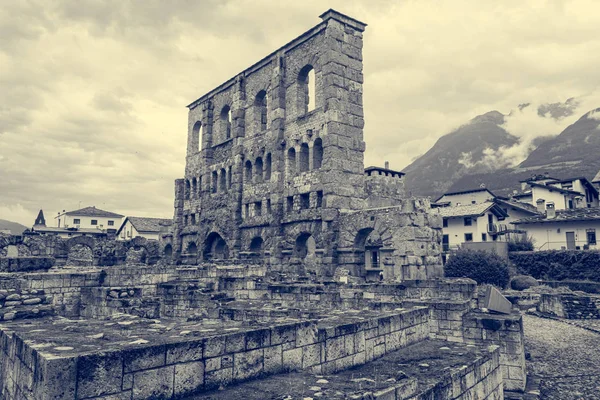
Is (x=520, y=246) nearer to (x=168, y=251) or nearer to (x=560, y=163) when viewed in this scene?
(x=168, y=251)

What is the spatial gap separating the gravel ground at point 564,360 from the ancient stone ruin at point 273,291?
1.67 m

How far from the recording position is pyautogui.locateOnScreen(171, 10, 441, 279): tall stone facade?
870 inches

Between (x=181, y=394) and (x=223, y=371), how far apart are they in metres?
0.57

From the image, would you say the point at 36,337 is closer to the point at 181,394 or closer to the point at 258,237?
the point at 181,394

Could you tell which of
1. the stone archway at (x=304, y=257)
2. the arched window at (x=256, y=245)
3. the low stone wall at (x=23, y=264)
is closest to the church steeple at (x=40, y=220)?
the arched window at (x=256, y=245)

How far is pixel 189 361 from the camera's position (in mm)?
4898

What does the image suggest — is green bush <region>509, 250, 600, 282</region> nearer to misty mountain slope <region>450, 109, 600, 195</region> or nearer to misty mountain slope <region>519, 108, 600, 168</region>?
misty mountain slope <region>450, 109, 600, 195</region>

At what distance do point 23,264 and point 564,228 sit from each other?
40.2m

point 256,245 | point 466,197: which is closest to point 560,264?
point 256,245

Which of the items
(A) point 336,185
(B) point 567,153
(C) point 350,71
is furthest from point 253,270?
(B) point 567,153

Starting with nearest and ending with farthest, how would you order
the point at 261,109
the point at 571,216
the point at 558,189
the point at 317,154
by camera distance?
the point at 317,154, the point at 261,109, the point at 571,216, the point at 558,189

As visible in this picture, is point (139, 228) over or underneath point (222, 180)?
underneath

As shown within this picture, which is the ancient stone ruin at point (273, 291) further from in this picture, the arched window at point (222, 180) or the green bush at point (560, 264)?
the green bush at point (560, 264)

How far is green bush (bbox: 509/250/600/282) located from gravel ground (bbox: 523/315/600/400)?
1531cm
